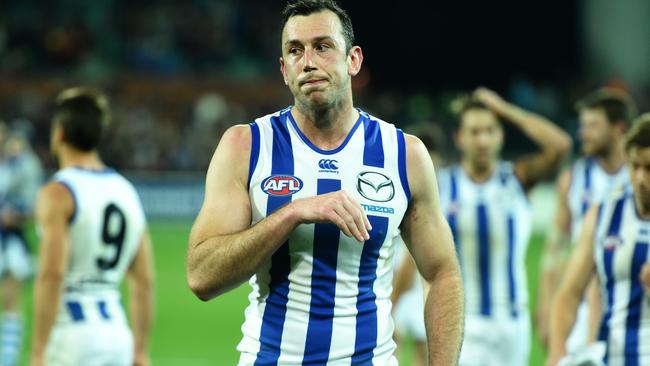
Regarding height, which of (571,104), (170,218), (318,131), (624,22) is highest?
(624,22)

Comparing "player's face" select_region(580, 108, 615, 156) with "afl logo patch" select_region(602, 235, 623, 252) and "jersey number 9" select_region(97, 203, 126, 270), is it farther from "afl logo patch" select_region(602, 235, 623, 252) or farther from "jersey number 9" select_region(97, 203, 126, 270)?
"jersey number 9" select_region(97, 203, 126, 270)

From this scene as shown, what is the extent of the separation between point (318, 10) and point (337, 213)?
2.54 feet

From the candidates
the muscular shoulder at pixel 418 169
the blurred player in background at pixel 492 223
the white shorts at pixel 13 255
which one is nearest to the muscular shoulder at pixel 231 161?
the muscular shoulder at pixel 418 169

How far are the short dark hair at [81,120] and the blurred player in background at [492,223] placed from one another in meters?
2.55

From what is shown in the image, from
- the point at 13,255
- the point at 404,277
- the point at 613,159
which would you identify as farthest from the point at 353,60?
the point at 13,255

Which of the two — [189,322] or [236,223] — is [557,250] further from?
[189,322]

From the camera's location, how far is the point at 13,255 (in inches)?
471

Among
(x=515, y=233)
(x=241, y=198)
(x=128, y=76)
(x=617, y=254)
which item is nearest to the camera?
(x=241, y=198)

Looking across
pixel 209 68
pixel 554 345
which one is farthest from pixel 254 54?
pixel 554 345

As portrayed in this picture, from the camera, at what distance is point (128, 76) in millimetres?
25344

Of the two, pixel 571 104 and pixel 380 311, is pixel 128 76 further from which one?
pixel 380 311

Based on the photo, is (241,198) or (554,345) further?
(554,345)

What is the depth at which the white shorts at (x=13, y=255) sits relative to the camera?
1156 cm

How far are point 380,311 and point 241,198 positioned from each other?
625 millimetres
